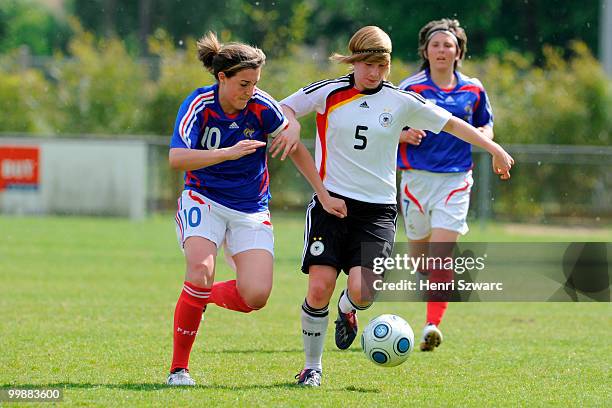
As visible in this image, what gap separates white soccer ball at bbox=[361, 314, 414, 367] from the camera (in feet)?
21.0

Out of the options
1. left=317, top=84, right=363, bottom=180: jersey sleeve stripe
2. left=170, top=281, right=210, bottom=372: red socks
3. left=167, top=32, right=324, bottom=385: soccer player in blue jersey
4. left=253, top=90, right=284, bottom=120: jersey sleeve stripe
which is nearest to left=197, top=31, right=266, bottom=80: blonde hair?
left=167, top=32, right=324, bottom=385: soccer player in blue jersey

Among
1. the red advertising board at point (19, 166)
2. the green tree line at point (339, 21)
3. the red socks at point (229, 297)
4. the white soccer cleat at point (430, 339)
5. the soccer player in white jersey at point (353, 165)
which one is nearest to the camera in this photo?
the soccer player in white jersey at point (353, 165)

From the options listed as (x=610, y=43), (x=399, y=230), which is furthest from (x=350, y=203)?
(x=610, y=43)

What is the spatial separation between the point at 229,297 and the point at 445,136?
8.48ft

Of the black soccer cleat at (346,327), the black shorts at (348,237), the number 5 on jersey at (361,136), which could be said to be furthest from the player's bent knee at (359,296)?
the number 5 on jersey at (361,136)

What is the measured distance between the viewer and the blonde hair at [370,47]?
6.42 meters

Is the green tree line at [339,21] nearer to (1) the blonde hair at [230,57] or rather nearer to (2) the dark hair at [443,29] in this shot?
(2) the dark hair at [443,29]

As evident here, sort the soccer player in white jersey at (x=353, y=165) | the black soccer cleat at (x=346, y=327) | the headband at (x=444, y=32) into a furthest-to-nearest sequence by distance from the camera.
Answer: the headband at (x=444, y=32) < the black soccer cleat at (x=346, y=327) < the soccer player in white jersey at (x=353, y=165)

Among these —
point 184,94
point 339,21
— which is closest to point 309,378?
point 184,94

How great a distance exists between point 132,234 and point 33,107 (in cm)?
898

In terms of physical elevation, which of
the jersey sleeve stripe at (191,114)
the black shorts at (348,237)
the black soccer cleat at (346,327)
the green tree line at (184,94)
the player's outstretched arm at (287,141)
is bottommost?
the black soccer cleat at (346,327)

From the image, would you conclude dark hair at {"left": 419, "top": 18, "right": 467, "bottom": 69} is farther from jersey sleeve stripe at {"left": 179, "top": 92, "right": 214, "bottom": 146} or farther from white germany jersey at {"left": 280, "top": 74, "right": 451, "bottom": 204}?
jersey sleeve stripe at {"left": 179, "top": 92, "right": 214, "bottom": 146}

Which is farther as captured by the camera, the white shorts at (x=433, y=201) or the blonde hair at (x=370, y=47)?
the white shorts at (x=433, y=201)

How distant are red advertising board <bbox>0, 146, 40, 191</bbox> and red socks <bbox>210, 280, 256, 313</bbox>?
1496cm
